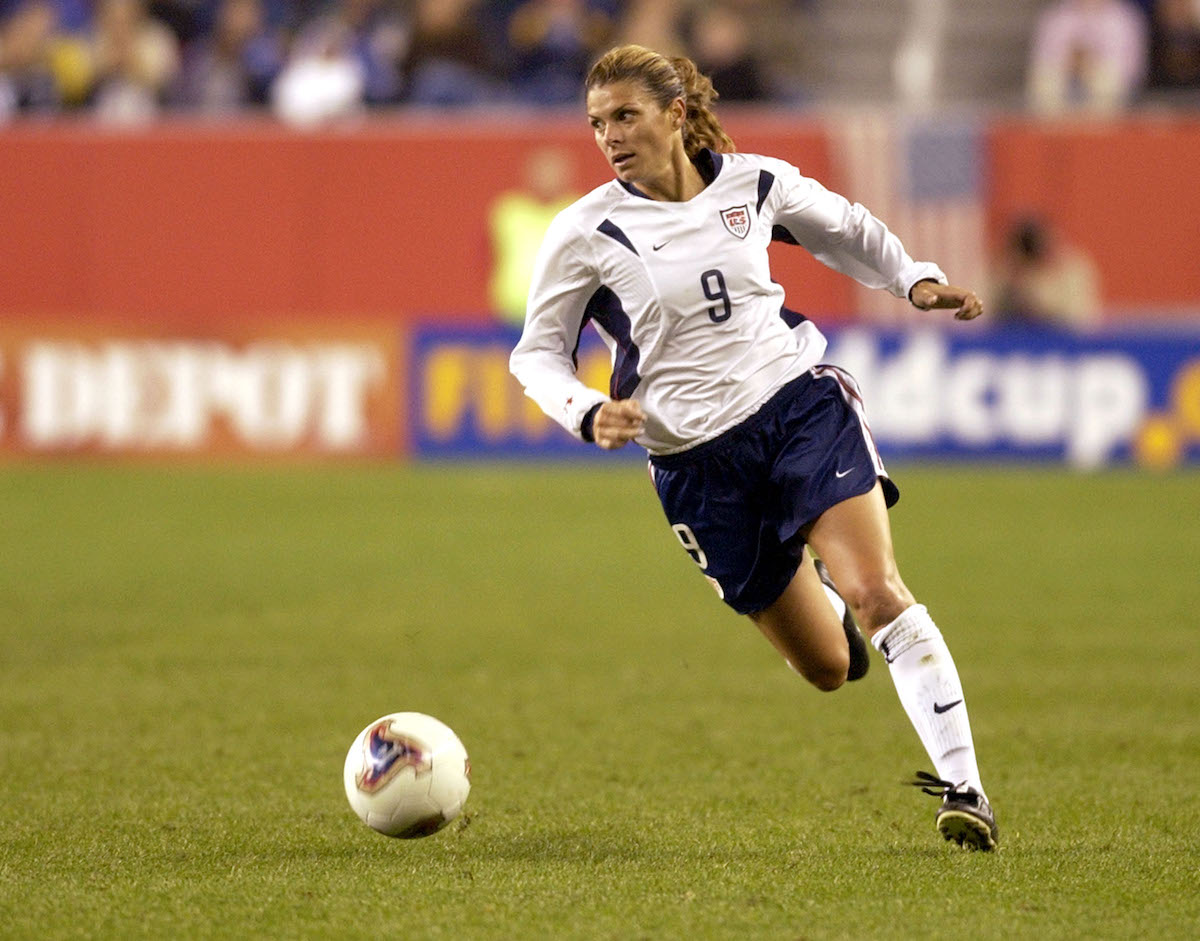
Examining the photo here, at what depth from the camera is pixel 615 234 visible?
5.47 metres

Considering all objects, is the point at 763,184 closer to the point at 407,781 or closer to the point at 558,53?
the point at 407,781

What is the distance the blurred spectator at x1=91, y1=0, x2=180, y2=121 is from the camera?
1930 cm

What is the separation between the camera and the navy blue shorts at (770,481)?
17.9 feet

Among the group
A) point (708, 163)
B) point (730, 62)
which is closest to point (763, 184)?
point (708, 163)

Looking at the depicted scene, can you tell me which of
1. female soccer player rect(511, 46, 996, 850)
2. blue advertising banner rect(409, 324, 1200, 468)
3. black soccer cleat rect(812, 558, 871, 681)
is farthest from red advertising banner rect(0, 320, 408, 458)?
female soccer player rect(511, 46, 996, 850)

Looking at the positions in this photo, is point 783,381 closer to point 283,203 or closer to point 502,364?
point 502,364

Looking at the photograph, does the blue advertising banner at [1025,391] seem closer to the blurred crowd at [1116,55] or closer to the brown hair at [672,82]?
the blurred crowd at [1116,55]

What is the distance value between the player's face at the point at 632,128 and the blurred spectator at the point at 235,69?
1464 centimetres

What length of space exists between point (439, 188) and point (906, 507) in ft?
19.5

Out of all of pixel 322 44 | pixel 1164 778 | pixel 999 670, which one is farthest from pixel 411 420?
pixel 1164 778

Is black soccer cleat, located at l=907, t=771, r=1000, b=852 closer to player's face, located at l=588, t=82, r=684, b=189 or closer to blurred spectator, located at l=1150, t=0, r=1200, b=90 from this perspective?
player's face, located at l=588, t=82, r=684, b=189

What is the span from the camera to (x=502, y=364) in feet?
55.5

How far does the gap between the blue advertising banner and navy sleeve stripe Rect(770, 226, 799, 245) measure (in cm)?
1024

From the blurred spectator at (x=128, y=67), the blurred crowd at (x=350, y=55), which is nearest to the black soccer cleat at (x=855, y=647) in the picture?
the blurred crowd at (x=350, y=55)
